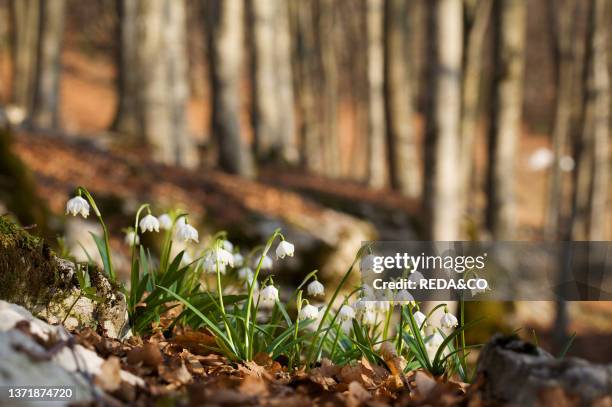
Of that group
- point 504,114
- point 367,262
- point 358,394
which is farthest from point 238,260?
point 504,114

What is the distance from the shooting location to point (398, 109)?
605 inches

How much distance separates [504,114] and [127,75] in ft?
23.4

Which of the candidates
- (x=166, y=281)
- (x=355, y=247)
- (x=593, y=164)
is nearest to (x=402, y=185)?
(x=593, y=164)

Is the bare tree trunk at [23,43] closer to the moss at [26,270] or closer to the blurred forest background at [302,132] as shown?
the blurred forest background at [302,132]

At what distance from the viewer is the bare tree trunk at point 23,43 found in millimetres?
17828

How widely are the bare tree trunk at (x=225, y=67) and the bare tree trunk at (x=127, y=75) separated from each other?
1.70m

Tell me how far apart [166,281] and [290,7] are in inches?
815

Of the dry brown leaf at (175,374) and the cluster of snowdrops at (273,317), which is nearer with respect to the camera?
the dry brown leaf at (175,374)

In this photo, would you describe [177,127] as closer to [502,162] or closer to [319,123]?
[502,162]

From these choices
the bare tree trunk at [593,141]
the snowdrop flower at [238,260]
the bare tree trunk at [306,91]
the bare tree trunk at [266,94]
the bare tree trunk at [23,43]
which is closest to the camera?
the snowdrop flower at [238,260]

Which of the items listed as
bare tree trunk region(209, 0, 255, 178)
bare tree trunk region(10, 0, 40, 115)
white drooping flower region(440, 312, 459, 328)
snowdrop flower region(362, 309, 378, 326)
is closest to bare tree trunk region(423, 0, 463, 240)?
bare tree trunk region(209, 0, 255, 178)

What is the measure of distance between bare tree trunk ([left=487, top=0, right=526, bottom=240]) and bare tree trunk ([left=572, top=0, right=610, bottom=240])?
212cm

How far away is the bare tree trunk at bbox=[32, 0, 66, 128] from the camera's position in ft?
50.3

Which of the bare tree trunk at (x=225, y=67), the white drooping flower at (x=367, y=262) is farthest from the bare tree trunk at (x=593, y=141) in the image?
the white drooping flower at (x=367, y=262)
